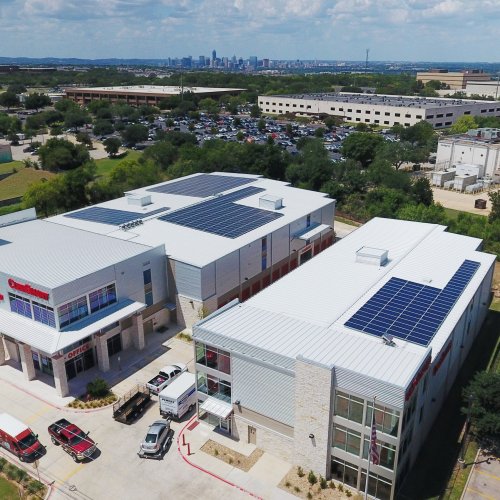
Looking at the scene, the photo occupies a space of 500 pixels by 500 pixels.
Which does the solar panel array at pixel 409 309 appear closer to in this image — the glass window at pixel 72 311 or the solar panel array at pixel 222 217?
the solar panel array at pixel 222 217

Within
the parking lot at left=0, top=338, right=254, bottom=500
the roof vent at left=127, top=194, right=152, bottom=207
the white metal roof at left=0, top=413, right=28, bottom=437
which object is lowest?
the parking lot at left=0, top=338, right=254, bottom=500

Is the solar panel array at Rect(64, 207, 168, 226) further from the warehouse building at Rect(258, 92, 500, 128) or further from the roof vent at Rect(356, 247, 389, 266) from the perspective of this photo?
the warehouse building at Rect(258, 92, 500, 128)

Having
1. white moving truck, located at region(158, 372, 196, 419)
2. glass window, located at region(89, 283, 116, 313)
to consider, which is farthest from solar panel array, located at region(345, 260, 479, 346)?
glass window, located at region(89, 283, 116, 313)

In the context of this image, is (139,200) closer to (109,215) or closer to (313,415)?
(109,215)

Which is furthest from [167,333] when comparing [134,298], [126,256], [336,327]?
[336,327]

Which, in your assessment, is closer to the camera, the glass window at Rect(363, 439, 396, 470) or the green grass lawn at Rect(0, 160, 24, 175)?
the glass window at Rect(363, 439, 396, 470)

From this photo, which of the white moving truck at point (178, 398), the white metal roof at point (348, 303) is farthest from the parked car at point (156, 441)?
the white metal roof at point (348, 303)

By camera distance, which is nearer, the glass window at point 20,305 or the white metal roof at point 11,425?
the white metal roof at point 11,425
